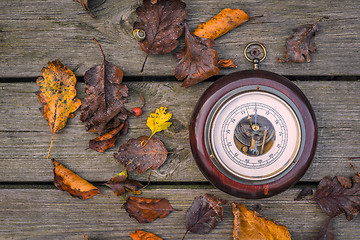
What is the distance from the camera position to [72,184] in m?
1.01

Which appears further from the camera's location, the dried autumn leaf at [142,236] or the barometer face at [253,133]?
the dried autumn leaf at [142,236]

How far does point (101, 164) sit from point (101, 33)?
49 cm

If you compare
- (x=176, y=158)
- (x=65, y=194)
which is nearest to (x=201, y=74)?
(x=176, y=158)

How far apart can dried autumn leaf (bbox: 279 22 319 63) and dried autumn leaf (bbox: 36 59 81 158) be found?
2.57 ft

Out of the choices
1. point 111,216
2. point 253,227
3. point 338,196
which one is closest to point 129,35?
point 111,216

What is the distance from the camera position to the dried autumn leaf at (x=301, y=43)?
964mm

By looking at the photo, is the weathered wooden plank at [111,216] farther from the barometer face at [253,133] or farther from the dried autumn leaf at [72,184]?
the barometer face at [253,133]

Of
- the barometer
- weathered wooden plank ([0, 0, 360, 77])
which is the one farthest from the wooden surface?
the barometer

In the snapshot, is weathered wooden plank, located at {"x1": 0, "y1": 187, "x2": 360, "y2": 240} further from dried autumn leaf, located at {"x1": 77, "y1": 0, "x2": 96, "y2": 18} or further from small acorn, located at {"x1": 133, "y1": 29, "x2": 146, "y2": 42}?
dried autumn leaf, located at {"x1": 77, "y1": 0, "x2": 96, "y2": 18}

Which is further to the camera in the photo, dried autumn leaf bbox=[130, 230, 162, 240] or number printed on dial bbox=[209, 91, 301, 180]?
dried autumn leaf bbox=[130, 230, 162, 240]

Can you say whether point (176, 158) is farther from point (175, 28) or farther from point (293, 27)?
point (293, 27)

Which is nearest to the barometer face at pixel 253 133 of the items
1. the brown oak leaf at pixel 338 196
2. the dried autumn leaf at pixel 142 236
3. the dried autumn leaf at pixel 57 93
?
Answer: the brown oak leaf at pixel 338 196

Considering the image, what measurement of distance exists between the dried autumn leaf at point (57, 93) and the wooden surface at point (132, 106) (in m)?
0.03

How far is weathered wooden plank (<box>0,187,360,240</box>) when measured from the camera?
1014mm
